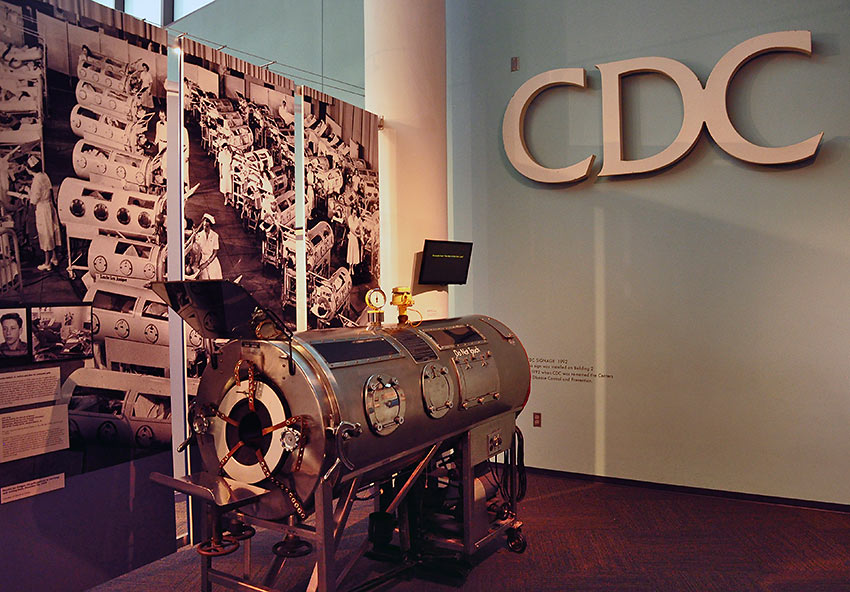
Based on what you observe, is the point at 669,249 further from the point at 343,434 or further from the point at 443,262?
the point at 343,434

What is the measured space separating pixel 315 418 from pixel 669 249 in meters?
2.97

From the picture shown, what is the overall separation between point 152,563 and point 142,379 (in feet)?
3.09

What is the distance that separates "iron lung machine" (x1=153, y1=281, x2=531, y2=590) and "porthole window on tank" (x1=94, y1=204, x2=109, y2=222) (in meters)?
0.64

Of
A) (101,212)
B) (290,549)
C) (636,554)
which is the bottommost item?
(636,554)

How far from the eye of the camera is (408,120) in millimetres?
4168

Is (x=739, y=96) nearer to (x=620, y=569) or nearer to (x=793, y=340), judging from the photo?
(x=793, y=340)

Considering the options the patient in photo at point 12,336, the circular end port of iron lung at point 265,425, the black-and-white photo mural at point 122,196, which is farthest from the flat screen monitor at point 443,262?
the patient in photo at point 12,336

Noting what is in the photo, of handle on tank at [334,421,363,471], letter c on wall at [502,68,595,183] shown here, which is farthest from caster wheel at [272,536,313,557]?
letter c on wall at [502,68,595,183]

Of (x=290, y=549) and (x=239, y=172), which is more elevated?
(x=239, y=172)

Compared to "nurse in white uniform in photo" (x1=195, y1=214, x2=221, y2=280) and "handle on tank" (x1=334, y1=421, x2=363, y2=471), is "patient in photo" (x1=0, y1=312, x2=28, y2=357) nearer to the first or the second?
"nurse in white uniform in photo" (x1=195, y1=214, x2=221, y2=280)

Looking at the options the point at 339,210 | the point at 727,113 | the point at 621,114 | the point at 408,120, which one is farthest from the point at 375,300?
the point at 727,113

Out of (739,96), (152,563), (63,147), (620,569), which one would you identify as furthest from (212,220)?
(739,96)

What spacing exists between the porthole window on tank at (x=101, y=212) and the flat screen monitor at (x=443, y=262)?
59.5 inches

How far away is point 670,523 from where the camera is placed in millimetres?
3590
